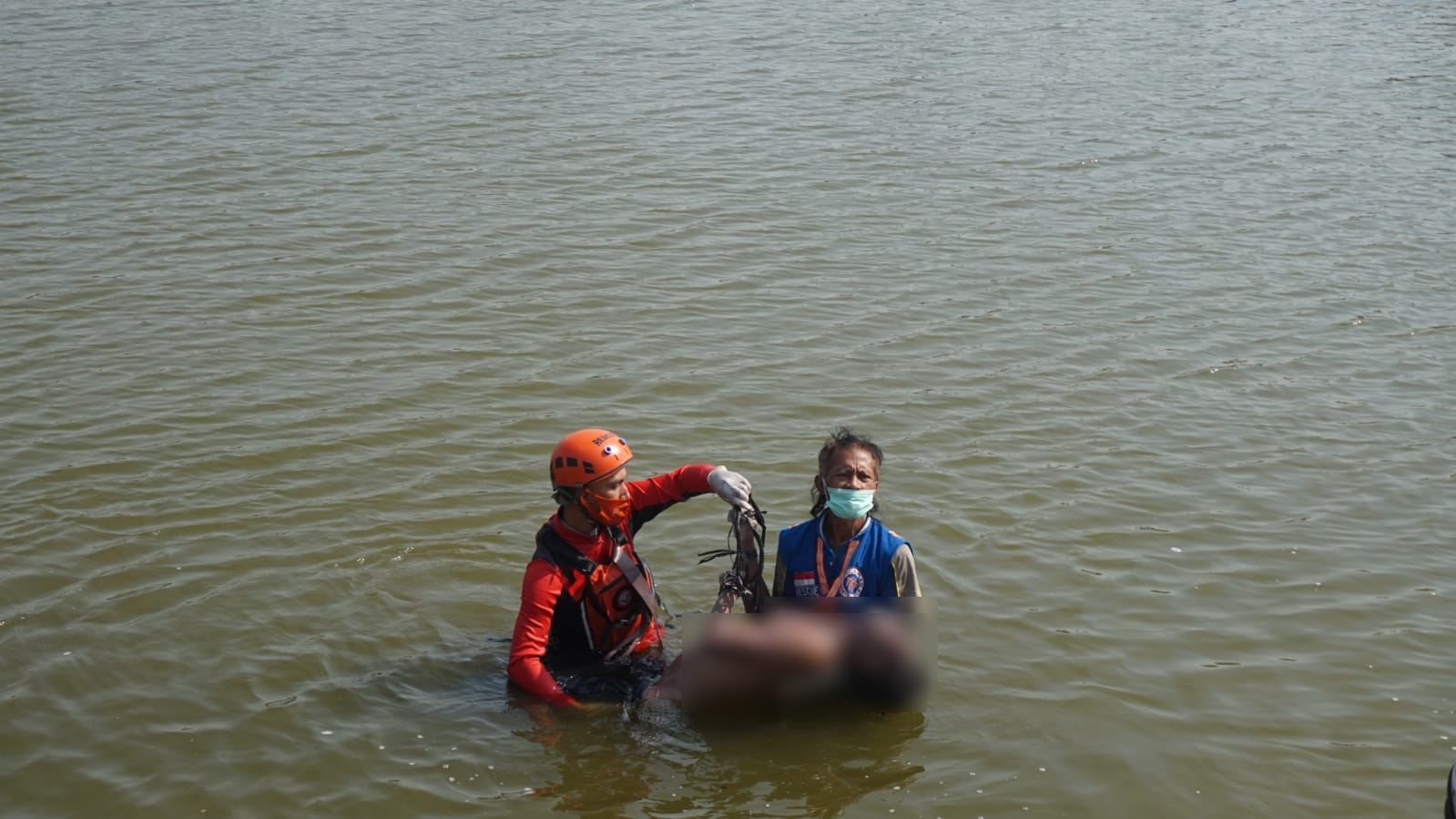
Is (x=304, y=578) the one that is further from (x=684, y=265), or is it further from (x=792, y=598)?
(x=684, y=265)

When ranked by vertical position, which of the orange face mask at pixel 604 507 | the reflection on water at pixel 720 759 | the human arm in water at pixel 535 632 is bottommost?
the reflection on water at pixel 720 759

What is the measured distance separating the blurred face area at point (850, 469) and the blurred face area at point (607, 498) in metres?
0.91

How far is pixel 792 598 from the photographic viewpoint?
622 cm

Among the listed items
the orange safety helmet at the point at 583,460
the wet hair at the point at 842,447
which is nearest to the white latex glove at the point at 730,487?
the wet hair at the point at 842,447

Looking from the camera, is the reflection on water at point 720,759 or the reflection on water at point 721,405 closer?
the reflection on water at point 720,759

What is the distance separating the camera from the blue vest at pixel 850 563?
6.12m

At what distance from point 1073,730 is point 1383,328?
6.35 metres

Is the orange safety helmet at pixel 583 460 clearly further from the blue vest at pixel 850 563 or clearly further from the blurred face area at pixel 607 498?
the blue vest at pixel 850 563

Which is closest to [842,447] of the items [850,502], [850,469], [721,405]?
[850,469]

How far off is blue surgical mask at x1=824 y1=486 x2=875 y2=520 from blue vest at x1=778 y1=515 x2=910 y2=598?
0.55 ft

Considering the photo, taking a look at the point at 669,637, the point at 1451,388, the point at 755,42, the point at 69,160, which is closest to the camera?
the point at 669,637

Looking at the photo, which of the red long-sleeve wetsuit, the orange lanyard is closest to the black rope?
the orange lanyard

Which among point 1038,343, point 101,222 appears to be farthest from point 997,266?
point 101,222

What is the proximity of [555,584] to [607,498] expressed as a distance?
0.45 meters
